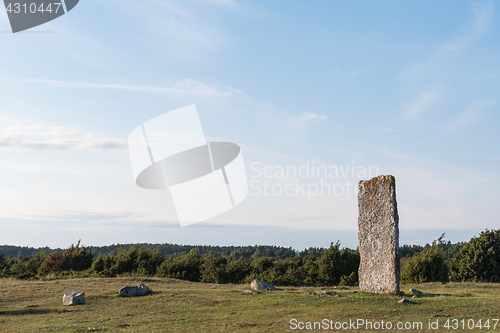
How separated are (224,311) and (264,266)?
22.4 metres

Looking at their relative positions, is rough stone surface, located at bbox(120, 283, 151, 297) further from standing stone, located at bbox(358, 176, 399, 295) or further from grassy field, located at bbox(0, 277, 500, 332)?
standing stone, located at bbox(358, 176, 399, 295)

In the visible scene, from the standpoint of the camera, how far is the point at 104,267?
3394cm

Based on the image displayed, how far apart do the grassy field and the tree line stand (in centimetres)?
1290

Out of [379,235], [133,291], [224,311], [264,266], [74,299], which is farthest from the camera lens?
[264,266]

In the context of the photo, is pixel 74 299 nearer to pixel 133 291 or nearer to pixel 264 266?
pixel 133 291

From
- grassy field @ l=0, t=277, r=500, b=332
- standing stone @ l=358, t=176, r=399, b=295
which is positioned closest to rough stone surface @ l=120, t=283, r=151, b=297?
grassy field @ l=0, t=277, r=500, b=332

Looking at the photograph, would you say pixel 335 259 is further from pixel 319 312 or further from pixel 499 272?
pixel 319 312

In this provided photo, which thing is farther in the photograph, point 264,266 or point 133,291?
point 264,266

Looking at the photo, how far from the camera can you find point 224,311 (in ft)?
45.7

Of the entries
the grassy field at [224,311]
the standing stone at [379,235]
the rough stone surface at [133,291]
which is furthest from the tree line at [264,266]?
the standing stone at [379,235]

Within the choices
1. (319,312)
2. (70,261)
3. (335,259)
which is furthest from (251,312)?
(70,261)

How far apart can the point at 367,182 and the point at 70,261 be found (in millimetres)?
30289

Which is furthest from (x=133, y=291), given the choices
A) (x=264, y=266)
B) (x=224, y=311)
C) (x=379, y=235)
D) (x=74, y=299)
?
(x=264, y=266)

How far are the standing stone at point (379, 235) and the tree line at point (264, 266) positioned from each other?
14.0 metres
